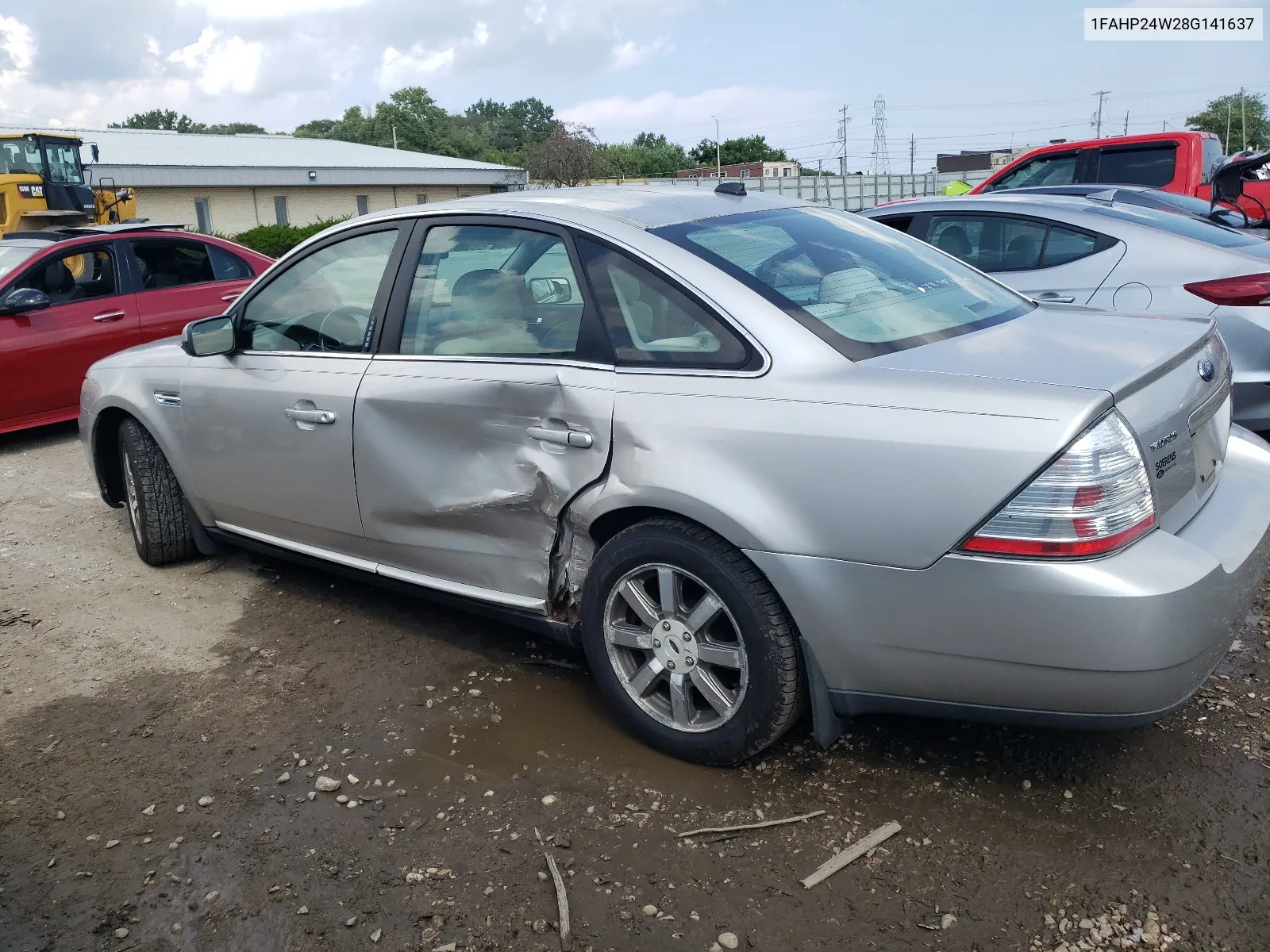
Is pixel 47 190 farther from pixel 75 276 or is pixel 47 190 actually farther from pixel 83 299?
pixel 83 299

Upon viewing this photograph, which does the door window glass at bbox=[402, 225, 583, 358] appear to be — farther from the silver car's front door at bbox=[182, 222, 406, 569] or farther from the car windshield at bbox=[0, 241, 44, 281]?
the car windshield at bbox=[0, 241, 44, 281]

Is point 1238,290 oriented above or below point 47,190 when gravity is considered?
below

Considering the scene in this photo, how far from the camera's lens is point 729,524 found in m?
2.82

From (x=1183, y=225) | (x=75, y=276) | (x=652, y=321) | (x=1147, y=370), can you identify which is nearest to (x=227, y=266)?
(x=75, y=276)

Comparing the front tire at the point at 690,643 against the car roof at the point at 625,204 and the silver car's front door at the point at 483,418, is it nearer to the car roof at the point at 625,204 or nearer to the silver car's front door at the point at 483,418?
the silver car's front door at the point at 483,418

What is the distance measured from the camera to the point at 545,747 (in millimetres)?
3377

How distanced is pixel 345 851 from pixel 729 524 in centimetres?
136

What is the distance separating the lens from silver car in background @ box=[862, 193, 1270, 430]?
505cm

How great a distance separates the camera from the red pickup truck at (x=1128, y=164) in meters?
10.9

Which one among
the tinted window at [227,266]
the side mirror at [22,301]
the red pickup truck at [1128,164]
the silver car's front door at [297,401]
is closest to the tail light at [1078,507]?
the silver car's front door at [297,401]

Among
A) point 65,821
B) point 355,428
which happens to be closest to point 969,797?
point 355,428

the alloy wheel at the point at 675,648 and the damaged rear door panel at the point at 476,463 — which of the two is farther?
the damaged rear door panel at the point at 476,463

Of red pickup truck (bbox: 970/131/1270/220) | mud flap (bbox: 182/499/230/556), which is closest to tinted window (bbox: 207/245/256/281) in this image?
mud flap (bbox: 182/499/230/556)

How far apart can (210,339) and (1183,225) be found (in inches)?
201
